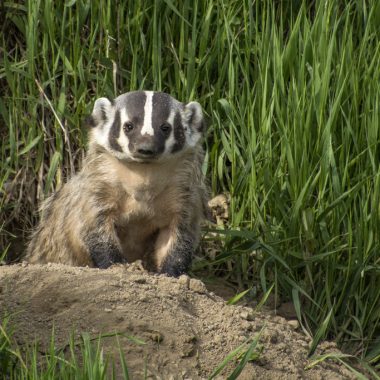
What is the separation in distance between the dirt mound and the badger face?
61 centimetres

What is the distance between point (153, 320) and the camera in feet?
13.0

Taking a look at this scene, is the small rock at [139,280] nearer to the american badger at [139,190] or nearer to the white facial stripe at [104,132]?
the american badger at [139,190]

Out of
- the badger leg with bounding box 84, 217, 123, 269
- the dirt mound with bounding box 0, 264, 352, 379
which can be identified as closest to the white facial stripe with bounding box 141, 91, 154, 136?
the badger leg with bounding box 84, 217, 123, 269

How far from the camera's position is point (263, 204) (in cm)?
502

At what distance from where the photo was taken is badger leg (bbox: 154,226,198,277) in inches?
196

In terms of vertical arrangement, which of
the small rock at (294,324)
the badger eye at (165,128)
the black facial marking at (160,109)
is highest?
the black facial marking at (160,109)

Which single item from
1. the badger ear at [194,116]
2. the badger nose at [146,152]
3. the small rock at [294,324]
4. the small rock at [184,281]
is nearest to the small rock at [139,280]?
the small rock at [184,281]

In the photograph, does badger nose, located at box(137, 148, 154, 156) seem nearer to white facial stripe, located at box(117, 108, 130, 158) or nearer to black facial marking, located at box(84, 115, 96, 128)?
white facial stripe, located at box(117, 108, 130, 158)

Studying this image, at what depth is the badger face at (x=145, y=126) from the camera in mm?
4746

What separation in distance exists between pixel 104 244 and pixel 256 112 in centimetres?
100

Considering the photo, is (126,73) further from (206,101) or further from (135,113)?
(135,113)

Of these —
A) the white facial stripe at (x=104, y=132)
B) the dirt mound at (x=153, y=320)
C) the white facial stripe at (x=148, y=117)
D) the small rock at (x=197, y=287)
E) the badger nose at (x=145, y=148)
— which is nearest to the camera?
the dirt mound at (x=153, y=320)

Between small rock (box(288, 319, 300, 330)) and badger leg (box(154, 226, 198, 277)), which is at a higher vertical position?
badger leg (box(154, 226, 198, 277))

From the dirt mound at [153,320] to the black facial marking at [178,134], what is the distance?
726 mm
